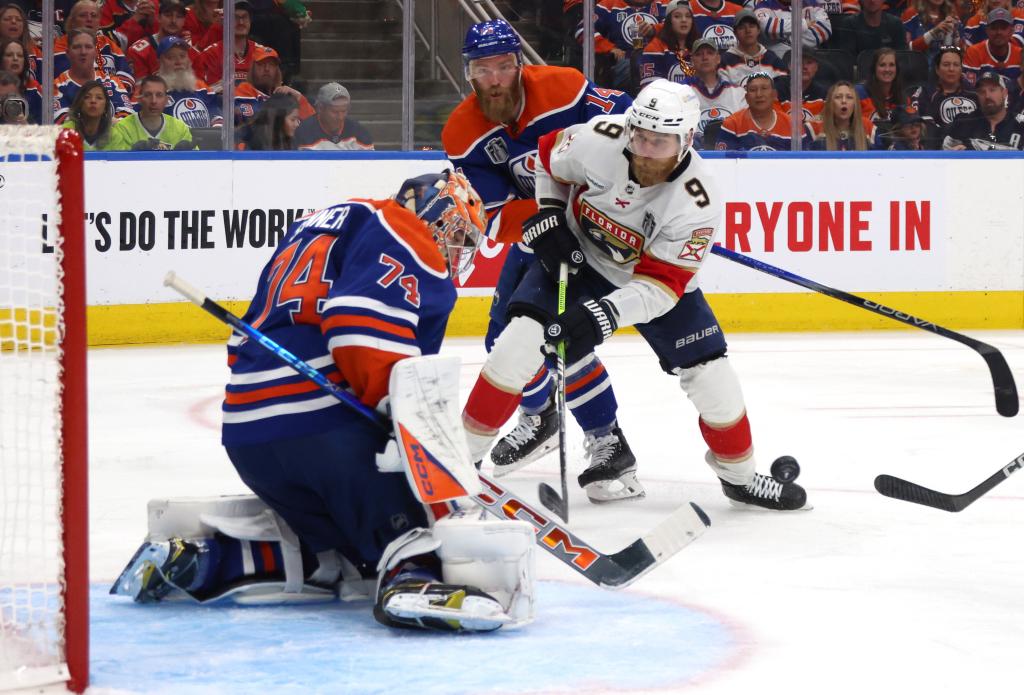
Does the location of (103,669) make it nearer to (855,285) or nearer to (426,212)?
(426,212)

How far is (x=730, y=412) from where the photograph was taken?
11.2 ft

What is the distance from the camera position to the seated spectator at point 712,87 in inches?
269

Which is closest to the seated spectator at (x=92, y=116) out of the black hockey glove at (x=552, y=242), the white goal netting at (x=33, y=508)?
the white goal netting at (x=33, y=508)

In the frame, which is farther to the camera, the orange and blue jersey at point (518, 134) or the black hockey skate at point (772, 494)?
the orange and blue jersey at point (518, 134)

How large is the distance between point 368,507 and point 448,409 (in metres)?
0.22

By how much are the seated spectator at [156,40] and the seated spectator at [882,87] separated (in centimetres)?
305

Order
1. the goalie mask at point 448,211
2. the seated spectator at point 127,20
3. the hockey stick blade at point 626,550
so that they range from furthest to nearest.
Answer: the seated spectator at point 127,20, the hockey stick blade at point 626,550, the goalie mask at point 448,211

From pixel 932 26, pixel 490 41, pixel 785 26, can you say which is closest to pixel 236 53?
pixel 785 26

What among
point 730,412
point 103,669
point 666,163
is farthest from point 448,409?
point 730,412

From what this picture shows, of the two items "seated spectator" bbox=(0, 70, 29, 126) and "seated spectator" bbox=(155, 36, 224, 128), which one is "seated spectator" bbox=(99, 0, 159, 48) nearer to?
"seated spectator" bbox=(155, 36, 224, 128)

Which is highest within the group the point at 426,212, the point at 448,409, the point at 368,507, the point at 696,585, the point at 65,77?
the point at 65,77

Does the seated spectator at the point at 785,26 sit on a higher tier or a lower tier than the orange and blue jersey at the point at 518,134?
higher

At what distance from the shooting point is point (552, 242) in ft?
11.2

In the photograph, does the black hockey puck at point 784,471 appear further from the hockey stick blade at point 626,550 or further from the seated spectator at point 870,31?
the seated spectator at point 870,31
